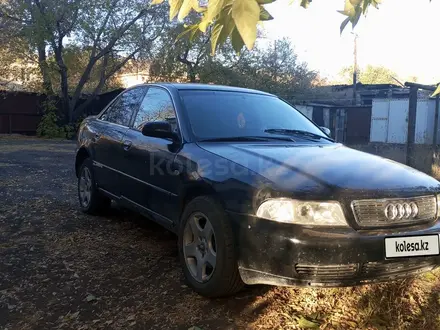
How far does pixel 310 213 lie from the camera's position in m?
2.55

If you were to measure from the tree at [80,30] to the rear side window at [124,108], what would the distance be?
1396 cm

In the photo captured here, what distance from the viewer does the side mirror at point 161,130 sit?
11.7 feet

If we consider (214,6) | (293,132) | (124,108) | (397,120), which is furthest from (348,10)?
(397,120)

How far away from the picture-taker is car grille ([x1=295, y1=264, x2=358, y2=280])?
8.20 feet

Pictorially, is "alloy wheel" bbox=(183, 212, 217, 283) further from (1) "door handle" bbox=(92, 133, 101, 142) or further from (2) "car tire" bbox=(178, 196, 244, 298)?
(1) "door handle" bbox=(92, 133, 101, 142)

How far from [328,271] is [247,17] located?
5.46 feet

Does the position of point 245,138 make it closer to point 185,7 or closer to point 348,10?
point 348,10

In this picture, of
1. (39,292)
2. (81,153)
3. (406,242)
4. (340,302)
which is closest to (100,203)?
(81,153)

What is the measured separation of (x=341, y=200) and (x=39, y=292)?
226 centimetres

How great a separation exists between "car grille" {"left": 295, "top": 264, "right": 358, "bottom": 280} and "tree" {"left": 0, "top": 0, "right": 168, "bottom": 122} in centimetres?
1734

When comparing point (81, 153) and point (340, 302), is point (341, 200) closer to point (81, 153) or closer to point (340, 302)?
point (340, 302)

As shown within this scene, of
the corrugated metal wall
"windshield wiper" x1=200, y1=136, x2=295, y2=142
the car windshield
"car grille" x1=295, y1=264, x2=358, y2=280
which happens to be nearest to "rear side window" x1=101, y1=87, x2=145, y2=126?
the car windshield

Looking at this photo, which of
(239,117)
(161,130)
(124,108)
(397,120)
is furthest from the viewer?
(397,120)

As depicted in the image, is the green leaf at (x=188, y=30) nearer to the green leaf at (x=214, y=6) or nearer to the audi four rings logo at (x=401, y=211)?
the green leaf at (x=214, y=6)
